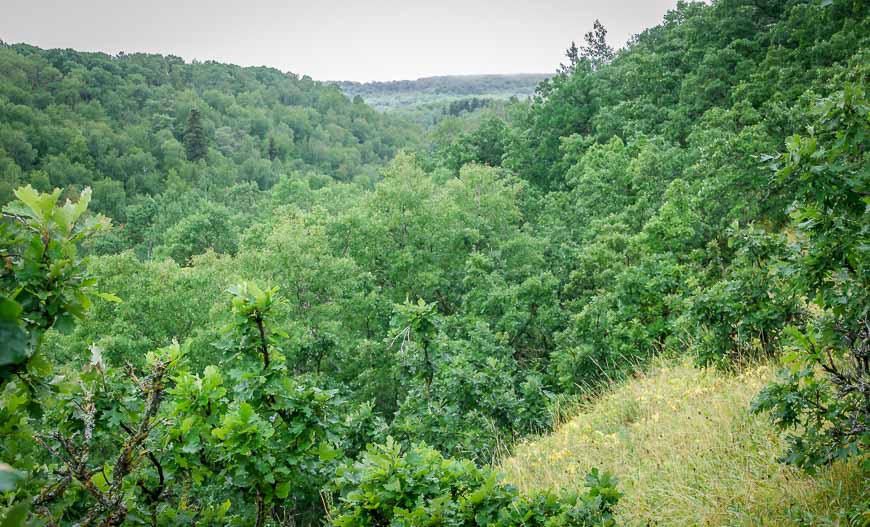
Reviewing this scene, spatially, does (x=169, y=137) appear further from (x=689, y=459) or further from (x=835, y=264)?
(x=835, y=264)

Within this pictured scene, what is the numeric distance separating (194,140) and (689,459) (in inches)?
3308

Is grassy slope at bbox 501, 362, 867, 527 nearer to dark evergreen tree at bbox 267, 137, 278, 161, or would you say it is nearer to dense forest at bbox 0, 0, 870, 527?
dense forest at bbox 0, 0, 870, 527

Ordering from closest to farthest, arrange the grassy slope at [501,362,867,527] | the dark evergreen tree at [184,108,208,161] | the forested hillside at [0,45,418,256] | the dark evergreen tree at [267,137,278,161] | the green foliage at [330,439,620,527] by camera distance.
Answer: the green foliage at [330,439,620,527] → the grassy slope at [501,362,867,527] → the forested hillside at [0,45,418,256] → the dark evergreen tree at [184,108,208,161] → the dark evergreen tree at [267,137,278,161]

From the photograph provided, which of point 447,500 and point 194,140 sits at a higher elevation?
point 194,140

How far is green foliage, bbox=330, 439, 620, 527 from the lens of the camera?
9.97ft

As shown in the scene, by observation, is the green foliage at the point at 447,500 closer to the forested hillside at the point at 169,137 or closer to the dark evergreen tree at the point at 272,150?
the forested hillside at the point at 169,137

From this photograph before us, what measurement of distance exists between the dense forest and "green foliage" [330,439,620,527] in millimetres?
18

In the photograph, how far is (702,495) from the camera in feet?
13.6

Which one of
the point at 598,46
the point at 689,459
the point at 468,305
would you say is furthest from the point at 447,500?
the point at 598,46

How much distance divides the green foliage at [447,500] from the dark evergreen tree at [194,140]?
269 ft

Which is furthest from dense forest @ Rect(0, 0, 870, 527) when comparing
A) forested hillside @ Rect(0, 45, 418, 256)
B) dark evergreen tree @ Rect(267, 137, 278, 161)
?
dark evergreen tree @ Rect(267, 137, 278, 161)

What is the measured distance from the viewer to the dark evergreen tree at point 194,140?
76.8m

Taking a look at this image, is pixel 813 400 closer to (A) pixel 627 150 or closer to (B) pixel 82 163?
(A) pixel 627 150

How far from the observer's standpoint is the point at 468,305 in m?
16.6
